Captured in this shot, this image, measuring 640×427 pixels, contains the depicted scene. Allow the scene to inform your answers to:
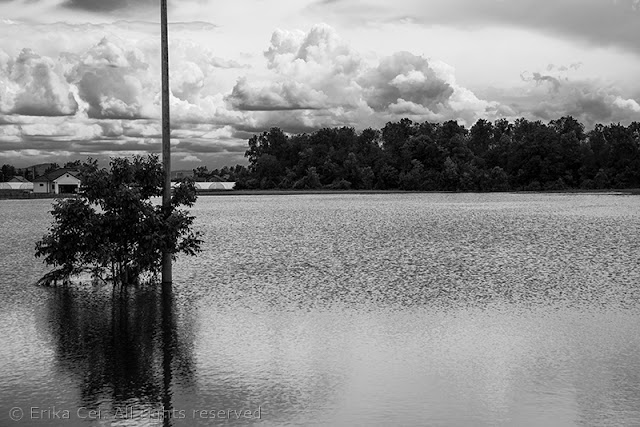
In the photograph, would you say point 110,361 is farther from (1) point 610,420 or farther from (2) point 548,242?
(2) point 548,242

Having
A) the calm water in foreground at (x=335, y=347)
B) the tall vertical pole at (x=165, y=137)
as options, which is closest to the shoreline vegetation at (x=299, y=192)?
the tall vertical pole at (x=165, y=137)

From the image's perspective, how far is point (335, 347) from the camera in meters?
13.1

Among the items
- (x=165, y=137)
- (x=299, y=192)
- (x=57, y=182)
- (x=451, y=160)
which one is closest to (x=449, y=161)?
(x=451, y=160)

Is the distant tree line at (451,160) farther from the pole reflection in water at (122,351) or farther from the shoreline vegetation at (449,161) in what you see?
the pole reflection in water at (122,351)

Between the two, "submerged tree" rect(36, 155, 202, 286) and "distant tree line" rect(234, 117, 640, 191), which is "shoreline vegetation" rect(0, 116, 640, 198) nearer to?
"distant tree line" rect(234, 117, 640, 191)

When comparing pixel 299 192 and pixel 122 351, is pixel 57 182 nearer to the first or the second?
pixel 299 192

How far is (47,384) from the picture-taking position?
420 inches

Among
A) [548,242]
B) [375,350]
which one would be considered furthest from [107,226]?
[548,242]

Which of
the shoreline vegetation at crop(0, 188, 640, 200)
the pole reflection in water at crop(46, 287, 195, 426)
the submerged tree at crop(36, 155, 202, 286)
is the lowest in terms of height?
the shoreline vegetation at crop(0, 188, 640, 200)

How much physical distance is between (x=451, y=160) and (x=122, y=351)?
518 ft

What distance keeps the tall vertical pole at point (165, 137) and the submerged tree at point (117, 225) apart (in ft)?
0.67

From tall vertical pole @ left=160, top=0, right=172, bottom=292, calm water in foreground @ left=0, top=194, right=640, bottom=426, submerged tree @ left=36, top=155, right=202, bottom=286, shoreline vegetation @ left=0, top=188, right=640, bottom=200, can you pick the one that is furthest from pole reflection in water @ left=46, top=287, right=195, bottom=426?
shoreline vegetation @ left=0, top=188, right=640, bottom=200

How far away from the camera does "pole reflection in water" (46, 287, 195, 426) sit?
32.1ft

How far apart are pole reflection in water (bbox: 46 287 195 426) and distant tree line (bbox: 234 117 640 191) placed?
5811 inches
